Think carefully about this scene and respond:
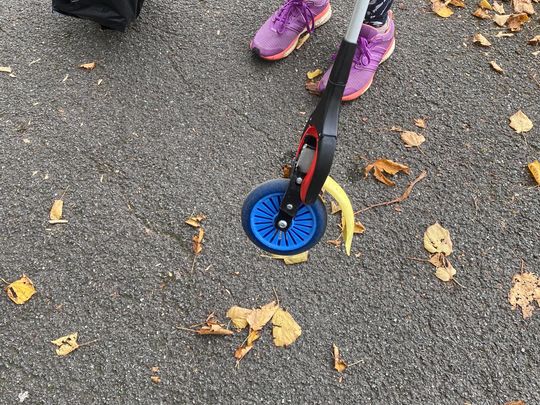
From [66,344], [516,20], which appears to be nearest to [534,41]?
[516,20]

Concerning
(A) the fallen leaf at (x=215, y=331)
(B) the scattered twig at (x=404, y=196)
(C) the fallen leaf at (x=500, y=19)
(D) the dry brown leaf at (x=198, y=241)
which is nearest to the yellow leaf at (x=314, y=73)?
(B) the scattered twig at (x=404, y=196)

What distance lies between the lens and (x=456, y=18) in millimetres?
2988

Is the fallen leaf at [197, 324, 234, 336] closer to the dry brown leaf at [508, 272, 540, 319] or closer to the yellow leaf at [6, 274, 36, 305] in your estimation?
the yellow leaf at [6, 274, 36, 305]

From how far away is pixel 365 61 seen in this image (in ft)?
8.32

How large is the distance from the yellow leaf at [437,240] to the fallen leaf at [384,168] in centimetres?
26

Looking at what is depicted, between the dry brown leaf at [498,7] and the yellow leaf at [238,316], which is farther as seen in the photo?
the dry brown leaf at [498,7]

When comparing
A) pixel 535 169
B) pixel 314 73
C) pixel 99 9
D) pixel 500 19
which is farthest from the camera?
pixel 500 19

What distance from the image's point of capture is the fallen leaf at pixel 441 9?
2996mm

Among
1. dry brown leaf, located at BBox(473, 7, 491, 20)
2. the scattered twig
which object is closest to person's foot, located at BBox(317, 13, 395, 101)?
the scattered twig

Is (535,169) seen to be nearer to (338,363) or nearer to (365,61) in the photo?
(365,61)

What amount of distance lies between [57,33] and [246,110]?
101cm

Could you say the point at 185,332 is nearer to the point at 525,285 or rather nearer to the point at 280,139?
the point at 280,139

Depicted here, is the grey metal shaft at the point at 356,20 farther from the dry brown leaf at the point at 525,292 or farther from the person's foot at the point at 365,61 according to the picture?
the dry brown leaf at the point at 525,292

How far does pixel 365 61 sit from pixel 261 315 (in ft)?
4.18
